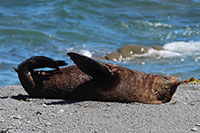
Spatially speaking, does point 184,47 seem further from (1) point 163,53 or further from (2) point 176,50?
(1) point 163,53

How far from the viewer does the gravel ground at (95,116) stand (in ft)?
15.7

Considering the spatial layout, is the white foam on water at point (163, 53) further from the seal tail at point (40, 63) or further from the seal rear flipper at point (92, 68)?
the seal tail at point (40, 63)

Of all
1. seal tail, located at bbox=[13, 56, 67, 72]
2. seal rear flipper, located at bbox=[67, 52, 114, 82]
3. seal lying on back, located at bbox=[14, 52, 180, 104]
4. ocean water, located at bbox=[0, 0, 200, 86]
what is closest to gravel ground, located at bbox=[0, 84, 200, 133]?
seal lying on back, located at bbox=[14, 52, 180, 104]

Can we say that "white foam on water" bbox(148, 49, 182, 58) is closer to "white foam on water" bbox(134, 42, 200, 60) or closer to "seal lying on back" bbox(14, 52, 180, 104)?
"white foam on water" bbox(134, 42, 200, 60)

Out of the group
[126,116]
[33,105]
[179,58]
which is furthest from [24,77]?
[179,58]

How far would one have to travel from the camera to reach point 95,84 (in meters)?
6.21

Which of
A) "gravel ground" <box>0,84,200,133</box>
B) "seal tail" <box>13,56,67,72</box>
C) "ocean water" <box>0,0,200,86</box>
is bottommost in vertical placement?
"ocean water" <box>0,0,200,86</box>

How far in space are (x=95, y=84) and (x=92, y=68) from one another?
38cm

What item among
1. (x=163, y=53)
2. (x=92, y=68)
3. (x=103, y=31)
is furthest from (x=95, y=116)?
(x=103, y=31)

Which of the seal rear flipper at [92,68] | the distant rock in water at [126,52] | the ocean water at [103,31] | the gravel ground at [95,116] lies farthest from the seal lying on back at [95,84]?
the distant rock in water at [126,52]

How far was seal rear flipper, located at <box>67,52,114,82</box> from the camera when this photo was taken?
576 centimetres

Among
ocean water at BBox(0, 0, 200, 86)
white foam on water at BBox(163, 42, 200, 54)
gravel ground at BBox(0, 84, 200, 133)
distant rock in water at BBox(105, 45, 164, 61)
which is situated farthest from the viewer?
white foam on water at BBox(163, 42, 200, 54)

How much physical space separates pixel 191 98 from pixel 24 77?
2.85 meters

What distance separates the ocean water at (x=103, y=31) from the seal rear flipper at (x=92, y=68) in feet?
13.4
